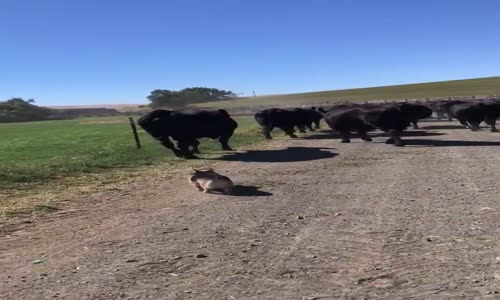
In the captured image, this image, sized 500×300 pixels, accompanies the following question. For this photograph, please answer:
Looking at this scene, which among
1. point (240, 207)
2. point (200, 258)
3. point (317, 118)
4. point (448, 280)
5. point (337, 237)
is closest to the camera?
point (448, 280)

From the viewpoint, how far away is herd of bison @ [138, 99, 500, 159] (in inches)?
806

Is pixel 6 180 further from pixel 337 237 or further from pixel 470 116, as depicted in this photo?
pixel 470 116

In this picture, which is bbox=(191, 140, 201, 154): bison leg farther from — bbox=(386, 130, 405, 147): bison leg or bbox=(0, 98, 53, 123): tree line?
bbox=(0, 98, 53, 123): tree line

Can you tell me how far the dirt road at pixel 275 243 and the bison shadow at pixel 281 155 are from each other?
5093mm

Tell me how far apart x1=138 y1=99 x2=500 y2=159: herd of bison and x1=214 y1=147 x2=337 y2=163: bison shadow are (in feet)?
4.43

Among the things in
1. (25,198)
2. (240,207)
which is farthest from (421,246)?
(25,198)

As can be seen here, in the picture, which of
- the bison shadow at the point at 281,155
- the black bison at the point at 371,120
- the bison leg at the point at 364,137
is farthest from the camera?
the bison leg at the point at 364,137

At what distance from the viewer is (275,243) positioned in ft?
24.6

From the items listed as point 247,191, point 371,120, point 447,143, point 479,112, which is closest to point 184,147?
point 371,120

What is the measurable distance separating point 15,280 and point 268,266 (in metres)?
2.61

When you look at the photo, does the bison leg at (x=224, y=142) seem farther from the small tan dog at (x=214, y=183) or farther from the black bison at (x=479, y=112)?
the black bison at (x=479, y=112)

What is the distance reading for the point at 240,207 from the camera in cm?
1010

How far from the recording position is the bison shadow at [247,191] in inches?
452

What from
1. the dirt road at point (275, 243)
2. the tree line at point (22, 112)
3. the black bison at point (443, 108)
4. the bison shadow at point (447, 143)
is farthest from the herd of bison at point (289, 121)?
the tree line at point (22, 112)
